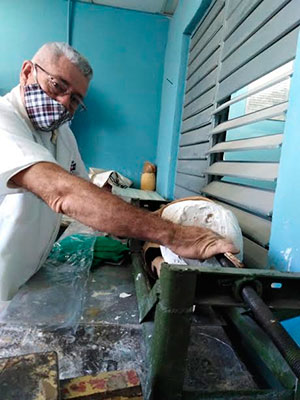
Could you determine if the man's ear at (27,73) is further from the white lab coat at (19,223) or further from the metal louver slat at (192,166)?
the metal louver slat at (192,166)

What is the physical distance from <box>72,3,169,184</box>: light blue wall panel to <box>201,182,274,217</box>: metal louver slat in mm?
2237

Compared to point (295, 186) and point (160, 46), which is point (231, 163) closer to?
point (295, 186)

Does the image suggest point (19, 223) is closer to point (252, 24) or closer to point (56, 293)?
point (56, 293)

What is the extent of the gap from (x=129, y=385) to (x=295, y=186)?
66 centimetres

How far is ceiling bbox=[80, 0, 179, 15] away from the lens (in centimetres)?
326

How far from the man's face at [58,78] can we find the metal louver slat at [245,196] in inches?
34.5

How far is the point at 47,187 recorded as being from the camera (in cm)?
76

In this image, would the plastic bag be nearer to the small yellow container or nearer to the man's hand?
the man's hand

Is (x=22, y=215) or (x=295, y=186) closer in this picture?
(x=295, y=186)

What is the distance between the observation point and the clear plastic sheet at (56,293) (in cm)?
91

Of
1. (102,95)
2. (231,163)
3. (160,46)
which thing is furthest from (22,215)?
(160,46)

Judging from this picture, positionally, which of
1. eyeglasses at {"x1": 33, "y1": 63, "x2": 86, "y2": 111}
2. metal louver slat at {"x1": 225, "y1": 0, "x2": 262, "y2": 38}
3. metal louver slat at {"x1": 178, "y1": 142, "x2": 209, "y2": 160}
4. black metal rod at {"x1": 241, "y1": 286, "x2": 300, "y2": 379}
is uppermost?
metal louver slat at {"x1": 225, "y1": 0, "x2": 262, "y2": 38}

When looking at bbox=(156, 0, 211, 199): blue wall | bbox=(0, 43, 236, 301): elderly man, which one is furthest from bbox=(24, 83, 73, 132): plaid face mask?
bbox=(156, 0, 211, 199): blue wall

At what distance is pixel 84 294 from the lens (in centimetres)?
110
